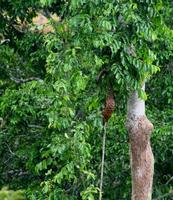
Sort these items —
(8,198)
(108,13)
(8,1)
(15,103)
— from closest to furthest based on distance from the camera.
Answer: (8,198) < (108,13) < (15,103) < (8,1)

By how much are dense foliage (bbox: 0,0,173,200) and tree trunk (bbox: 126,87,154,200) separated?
0.21 m

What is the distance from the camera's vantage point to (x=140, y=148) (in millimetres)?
4270

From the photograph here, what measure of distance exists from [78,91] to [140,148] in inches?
35.1

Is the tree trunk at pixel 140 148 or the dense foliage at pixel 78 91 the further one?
the tree trunk at pixel 140 148

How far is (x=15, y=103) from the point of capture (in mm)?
4715

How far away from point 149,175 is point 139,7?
1.40m

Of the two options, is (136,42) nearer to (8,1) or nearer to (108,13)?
(108,13)

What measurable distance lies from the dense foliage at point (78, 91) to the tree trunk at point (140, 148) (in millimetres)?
208

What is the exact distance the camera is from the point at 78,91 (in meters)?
3.64

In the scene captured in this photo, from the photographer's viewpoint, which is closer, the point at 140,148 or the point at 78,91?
the point at 78,91

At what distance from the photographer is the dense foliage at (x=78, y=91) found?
11.6ft

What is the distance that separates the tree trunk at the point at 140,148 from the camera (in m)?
4.24

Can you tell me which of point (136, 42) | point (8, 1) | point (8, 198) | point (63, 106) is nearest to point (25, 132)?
point (8, 1)

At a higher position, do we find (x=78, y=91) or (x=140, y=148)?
(x=78, y=91)
